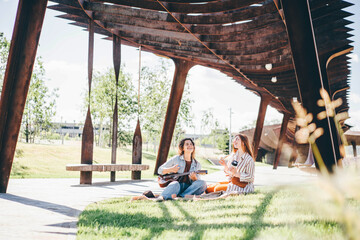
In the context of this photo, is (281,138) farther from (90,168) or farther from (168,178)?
(168,178)

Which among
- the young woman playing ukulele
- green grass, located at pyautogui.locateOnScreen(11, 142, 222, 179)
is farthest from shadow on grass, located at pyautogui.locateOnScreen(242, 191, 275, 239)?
green grass, located at pyautogui.locateOnScreen(11, 142, 222, 179)

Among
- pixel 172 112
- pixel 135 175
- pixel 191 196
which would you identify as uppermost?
pixel 172 112

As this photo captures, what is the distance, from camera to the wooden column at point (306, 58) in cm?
296

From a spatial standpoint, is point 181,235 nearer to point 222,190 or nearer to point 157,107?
point 222,190

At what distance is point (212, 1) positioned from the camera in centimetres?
702

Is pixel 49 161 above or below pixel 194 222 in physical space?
below

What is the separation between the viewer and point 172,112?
41.6ft

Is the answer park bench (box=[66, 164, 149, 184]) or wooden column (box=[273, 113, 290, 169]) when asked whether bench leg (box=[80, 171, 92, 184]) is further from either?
wooden column (box=[273, 113, 290, 169])

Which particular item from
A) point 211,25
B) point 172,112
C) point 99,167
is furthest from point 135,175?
point 211,25

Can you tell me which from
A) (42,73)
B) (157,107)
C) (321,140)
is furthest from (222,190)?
(157,107)

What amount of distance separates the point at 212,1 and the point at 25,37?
3998 mm

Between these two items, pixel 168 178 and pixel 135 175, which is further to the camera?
pixel 135 175

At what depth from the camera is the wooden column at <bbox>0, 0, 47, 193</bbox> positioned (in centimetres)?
609

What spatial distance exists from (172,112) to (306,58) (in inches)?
386
